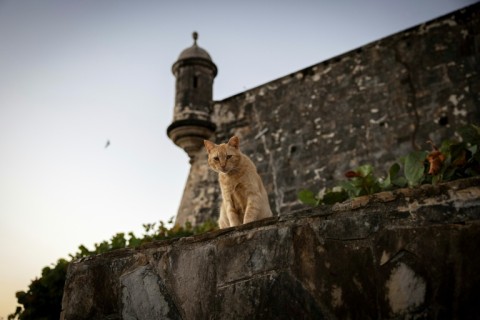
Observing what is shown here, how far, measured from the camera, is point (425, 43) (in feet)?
25.4

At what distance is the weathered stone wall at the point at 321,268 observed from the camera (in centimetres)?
167

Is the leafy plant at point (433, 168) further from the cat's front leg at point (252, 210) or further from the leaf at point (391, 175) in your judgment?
the cat's front leg at point (252, 210)

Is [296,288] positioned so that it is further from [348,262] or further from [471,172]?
[471,172]

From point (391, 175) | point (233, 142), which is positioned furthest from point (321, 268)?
point (391, 175)

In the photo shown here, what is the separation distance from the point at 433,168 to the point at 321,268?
74.1 inches

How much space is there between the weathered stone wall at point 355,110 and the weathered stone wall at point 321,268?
18.9 ft

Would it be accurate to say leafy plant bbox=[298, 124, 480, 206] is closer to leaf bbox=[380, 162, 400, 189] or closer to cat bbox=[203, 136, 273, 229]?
leaf bbox=[380, 162, 400, 189]

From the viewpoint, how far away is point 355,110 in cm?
812

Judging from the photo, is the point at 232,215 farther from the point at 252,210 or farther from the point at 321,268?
the point at 321,268

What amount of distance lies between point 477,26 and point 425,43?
88cm

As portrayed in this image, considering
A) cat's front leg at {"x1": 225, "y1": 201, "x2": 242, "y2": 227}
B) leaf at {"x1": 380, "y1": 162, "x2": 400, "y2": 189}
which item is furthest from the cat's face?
leaf at {"x1": 380, "y1": 162, "x2": 400, "y2": 189}

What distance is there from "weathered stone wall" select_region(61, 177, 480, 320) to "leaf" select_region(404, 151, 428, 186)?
1823 mm

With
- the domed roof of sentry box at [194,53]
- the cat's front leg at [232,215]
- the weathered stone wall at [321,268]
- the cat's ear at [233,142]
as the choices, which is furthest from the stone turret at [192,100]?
the weathered stone wall at [321,268]

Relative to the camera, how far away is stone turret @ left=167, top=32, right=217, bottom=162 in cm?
980
